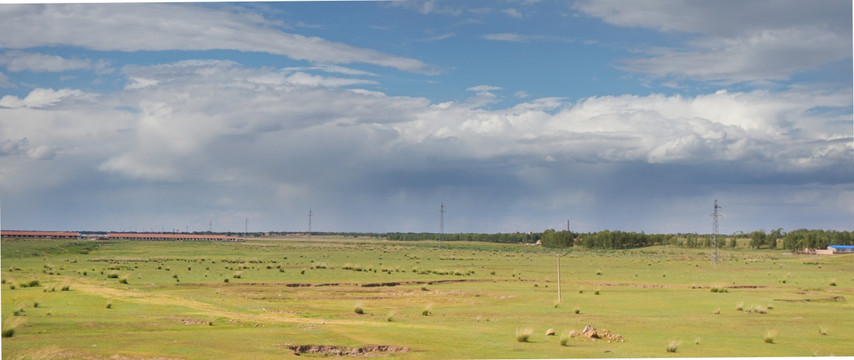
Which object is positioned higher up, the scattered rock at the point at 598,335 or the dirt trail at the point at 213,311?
the dirt trail at the point at 213,311

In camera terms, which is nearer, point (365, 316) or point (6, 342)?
point (6, 342)

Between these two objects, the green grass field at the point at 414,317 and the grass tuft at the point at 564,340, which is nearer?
the green grass field at the point at 414,317

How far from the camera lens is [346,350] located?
101 ft

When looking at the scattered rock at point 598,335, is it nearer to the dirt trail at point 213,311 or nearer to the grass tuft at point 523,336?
the grass tuft at point 523,336

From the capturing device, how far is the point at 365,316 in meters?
46.2

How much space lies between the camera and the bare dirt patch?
30.5 m

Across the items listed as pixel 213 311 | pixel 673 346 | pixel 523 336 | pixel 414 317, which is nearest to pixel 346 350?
pixel 523 336

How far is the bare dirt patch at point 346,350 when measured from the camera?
100 feet

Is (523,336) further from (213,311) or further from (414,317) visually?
(213,311)

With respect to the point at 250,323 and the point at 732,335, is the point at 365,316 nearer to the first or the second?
the point at 250,323

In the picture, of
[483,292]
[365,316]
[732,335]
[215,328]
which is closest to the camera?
[215,328]

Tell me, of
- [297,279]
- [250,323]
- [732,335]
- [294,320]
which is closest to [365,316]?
[294,320]

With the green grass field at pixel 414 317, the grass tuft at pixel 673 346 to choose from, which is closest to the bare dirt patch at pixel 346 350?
the green grass field at pixel 414 317

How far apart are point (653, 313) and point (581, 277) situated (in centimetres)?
4217
